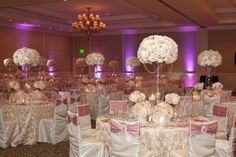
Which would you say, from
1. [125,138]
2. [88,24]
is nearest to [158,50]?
[125,138]

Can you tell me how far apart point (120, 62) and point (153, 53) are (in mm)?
13983

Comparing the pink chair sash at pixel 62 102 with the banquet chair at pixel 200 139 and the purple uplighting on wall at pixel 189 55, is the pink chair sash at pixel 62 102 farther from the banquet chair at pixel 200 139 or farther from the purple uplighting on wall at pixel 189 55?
the purple uplighting on wall at pixel 189 55

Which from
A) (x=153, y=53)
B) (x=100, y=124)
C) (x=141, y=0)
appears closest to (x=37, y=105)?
(x=100, y=124)

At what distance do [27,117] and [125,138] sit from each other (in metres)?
2.96

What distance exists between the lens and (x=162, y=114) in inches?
178

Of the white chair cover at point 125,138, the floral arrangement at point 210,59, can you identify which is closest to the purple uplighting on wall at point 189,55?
the floral arrangement at point 210,59

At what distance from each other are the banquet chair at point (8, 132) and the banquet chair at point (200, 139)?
11.4 feet

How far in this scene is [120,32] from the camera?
18.5m

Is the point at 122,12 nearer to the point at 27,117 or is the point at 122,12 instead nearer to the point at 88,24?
the point at 88,24

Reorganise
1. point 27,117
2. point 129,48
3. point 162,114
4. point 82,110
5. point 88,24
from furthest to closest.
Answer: point 129,48
point 88,24
point 27,117
point 82,110
point 162,114

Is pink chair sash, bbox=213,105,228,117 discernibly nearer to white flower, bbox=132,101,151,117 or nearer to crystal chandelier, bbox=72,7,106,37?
white flower, bbox=132,101,151,117

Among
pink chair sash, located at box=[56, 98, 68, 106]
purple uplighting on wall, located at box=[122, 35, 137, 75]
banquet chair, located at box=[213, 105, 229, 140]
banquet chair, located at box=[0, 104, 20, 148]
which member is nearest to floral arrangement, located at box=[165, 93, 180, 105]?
banquet chair, located at box=[213, 105, 229, 140]

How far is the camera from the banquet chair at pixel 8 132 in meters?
6.17

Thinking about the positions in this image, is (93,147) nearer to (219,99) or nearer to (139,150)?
(139,150)
